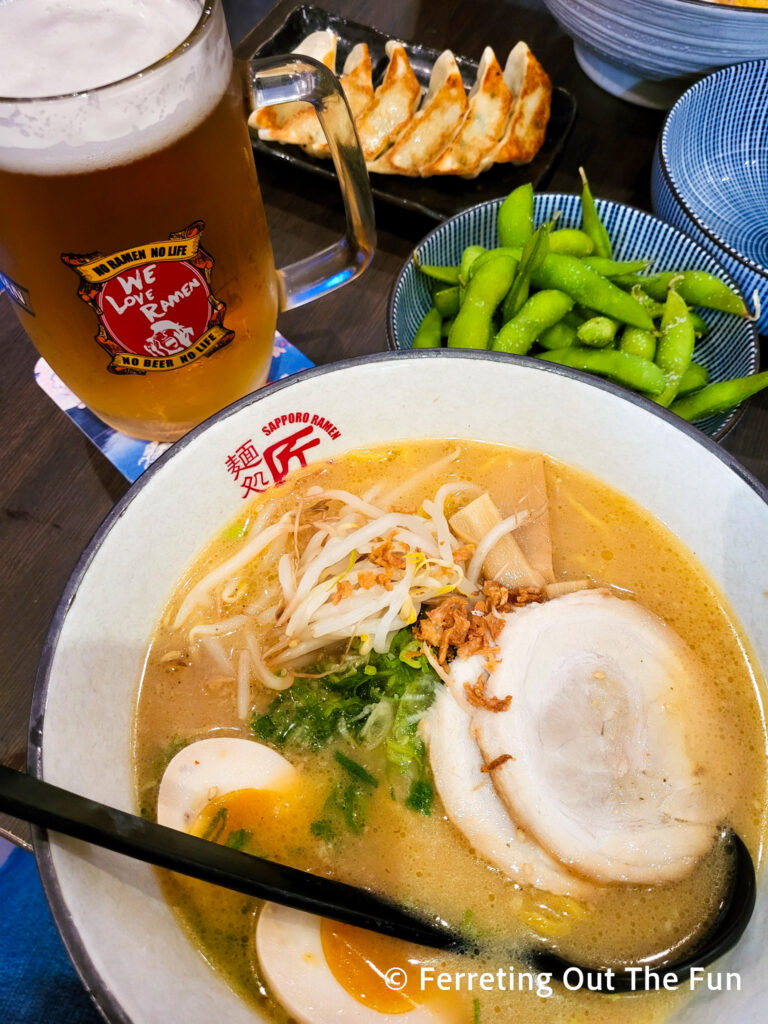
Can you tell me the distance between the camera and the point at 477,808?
1026 millimetres

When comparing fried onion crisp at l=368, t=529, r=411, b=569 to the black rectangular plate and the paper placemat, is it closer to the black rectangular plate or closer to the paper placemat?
the paper placemat

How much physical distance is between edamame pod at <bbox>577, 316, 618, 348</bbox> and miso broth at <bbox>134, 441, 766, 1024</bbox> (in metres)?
0.43

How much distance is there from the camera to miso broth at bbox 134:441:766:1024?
0.93 metres

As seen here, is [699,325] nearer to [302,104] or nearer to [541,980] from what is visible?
[302,104]

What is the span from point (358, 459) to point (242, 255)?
1.32 ft

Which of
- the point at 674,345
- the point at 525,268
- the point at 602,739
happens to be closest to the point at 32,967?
the point at 602,739

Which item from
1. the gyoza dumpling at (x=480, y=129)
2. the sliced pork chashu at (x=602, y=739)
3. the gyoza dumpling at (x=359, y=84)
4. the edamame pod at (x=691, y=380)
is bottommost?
the sliced pork chashu at (x=602, y=739)

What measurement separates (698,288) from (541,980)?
1403 mm

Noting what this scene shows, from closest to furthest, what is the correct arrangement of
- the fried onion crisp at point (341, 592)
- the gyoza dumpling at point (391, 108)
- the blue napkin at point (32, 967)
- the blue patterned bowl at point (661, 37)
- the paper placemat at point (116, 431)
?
the fried onion crisp at point (341, 592) → the blue napkin at point (32, 967) → the paper placemat at point (116, 431) → the blue patterned bowl at point (661, 37) → the gyoza dumpling at point (391, 108)

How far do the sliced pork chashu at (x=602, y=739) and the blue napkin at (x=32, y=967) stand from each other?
2.82ft

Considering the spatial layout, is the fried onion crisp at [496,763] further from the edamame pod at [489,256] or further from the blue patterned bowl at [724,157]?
the blue patterned bowl at [724,157]

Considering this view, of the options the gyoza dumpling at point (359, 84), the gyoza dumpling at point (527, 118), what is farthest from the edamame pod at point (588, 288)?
the gyoza dumpling at point (359, 84)

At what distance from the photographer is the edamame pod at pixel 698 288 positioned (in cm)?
164

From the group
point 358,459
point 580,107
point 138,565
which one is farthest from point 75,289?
point 580,107
